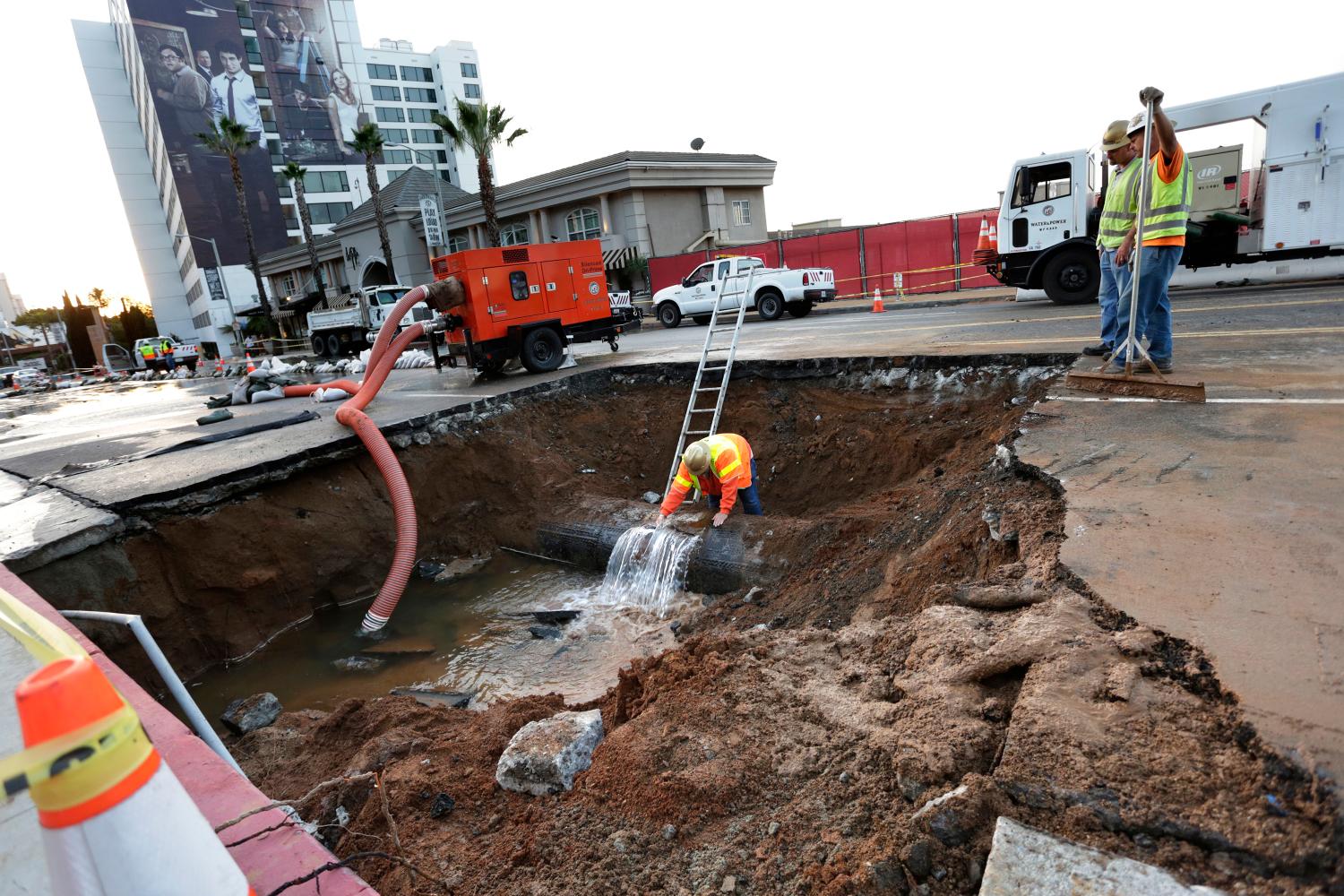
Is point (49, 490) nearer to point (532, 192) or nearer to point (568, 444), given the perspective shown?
point (568, 444)

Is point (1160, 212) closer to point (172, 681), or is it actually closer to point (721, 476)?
point (721, 476)

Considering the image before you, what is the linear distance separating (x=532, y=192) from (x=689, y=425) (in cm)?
2364

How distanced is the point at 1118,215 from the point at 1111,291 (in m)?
0.73

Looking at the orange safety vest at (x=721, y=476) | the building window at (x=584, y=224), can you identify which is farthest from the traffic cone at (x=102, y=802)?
the building window at (x=584, y=224)

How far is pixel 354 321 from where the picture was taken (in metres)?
22.4

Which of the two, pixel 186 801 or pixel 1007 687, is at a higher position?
pixel 186 801

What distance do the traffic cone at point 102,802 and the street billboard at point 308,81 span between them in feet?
212

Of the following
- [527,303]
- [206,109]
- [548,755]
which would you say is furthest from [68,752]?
[206,109]

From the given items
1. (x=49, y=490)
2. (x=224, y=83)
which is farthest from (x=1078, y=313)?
(x=224, y=83)

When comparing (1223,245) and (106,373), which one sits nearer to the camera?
(1223,245)

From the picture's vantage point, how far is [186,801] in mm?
1319

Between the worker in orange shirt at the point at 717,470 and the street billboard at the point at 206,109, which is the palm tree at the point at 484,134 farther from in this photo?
the street billboard at the point at 206,109

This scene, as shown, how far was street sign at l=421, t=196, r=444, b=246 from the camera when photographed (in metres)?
23.9

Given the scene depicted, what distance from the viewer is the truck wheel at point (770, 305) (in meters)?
17.2
